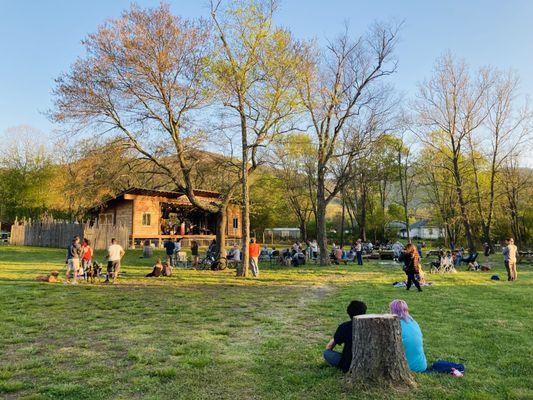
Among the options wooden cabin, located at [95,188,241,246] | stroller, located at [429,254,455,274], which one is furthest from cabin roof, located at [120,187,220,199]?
stroller, located at [429,254,455,274]

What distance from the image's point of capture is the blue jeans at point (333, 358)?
507cm

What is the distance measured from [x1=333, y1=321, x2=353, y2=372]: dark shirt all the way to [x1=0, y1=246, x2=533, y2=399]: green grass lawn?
14cm

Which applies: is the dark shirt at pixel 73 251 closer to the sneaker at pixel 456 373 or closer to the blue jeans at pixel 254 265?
the blue jeans at pixel 254 265

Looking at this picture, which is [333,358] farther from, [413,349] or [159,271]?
[159,271]

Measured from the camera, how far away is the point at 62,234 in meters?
30.1

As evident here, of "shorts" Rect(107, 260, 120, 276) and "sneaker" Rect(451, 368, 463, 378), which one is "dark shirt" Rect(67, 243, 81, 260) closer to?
"shorts" Rect(107, 260, 120, 276)

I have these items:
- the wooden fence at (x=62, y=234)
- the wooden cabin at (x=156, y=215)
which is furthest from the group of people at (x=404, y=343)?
the wooden fence at (x=62, y=234)

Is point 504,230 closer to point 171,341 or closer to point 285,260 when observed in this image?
point 285,260

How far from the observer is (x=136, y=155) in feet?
61.6

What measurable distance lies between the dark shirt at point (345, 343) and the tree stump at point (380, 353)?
36 centimetres

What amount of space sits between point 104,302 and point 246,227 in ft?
24.3

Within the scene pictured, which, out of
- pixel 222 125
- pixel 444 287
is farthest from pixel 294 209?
pixel 444 287

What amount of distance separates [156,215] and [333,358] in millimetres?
27775

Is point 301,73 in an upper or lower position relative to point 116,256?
upper
